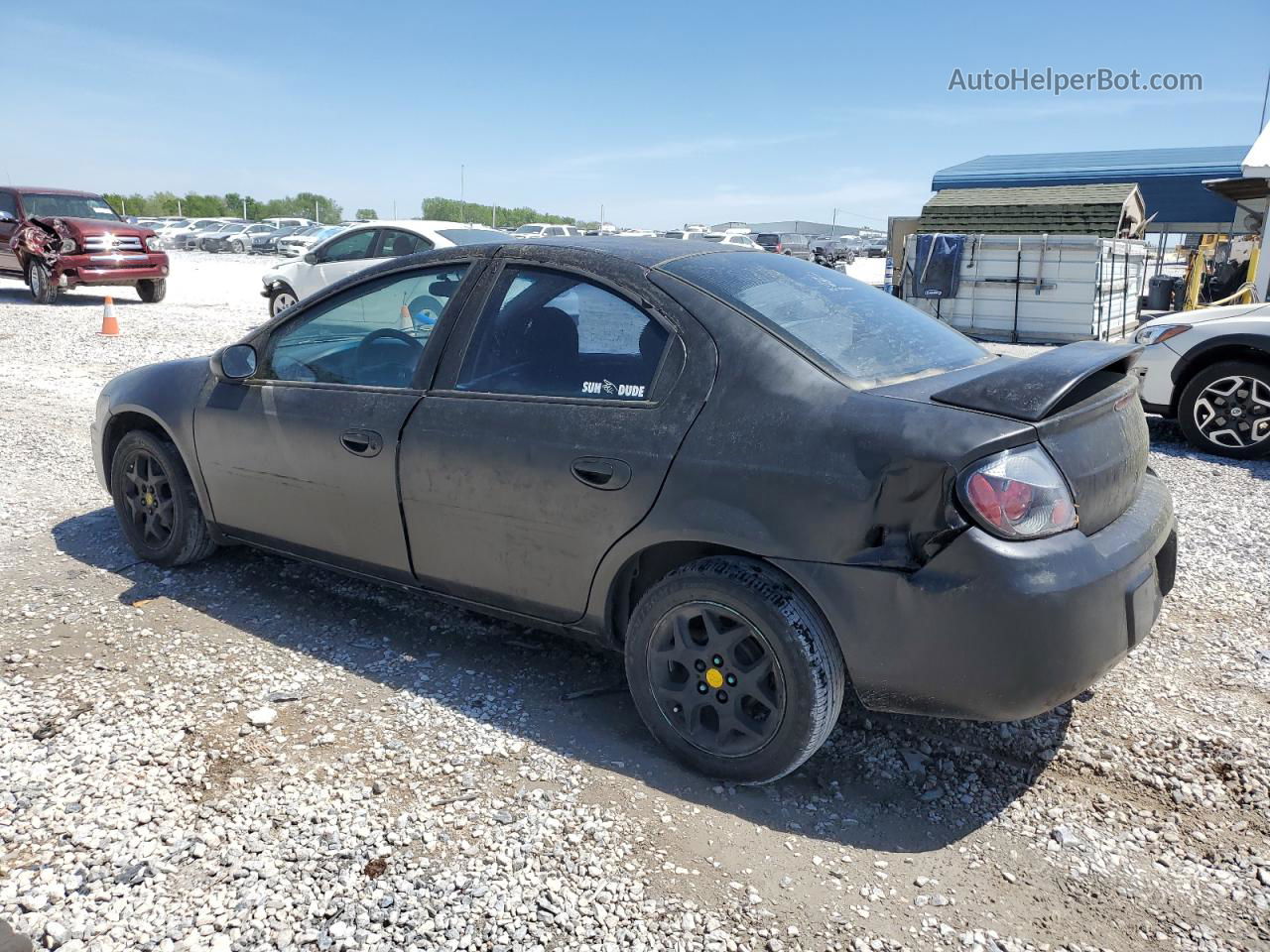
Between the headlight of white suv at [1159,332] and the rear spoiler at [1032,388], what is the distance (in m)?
5.19

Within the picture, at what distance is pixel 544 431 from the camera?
10.5 feet

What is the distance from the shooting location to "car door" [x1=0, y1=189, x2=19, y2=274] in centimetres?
1675

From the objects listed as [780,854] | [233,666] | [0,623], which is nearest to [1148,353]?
[780,854]

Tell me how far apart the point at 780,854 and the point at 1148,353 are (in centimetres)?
652

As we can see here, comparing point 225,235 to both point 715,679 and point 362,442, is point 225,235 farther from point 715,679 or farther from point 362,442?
point 715,679

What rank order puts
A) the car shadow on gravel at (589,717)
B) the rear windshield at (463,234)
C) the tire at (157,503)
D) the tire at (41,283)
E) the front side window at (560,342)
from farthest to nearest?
the tire at (41,283), the rear windshield at (463,234), the tire at (157,503), the front side window at (560,342), the car shadow on gravel at (589,717)

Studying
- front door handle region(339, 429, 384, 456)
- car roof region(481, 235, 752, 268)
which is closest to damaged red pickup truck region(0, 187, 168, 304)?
front door handle region(339, 429, 384, 456)

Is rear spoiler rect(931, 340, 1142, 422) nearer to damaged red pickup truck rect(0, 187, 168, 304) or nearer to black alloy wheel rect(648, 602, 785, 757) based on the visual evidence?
black alloy wheel rect(648, 602, 785, 757)

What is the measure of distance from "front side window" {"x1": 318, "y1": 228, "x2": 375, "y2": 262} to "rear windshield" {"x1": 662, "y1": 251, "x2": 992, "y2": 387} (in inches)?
398

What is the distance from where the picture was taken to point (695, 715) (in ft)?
9.82

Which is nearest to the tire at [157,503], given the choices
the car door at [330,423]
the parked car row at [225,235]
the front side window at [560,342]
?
the car door at [330,423]

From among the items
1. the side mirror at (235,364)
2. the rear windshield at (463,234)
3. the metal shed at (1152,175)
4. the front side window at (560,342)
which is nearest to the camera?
the front side window at (560,342)

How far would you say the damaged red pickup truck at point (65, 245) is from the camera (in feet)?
54.3

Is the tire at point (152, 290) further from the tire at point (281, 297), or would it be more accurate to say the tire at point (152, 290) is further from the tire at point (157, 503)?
the tire at point (157, 503)
